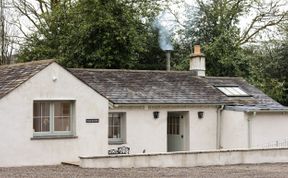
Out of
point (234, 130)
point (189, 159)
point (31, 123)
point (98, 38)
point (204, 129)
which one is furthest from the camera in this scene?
point (98, 38)

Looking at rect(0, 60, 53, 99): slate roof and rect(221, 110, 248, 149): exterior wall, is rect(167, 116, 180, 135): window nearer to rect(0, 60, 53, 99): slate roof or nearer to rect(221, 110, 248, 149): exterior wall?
rect(221, 110, 248, 149): exterior wall

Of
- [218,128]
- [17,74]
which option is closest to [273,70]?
[218,128]

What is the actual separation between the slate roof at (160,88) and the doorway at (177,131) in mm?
1001

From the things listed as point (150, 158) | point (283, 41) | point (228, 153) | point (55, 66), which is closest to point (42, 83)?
point (55, 66)

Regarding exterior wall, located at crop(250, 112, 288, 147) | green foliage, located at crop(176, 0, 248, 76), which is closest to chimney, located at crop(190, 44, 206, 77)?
exterior wall, located at crop(250, 112, 288, 147)

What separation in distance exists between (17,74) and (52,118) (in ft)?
6.95

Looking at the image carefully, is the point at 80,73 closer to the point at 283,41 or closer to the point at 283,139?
the point at 283,139

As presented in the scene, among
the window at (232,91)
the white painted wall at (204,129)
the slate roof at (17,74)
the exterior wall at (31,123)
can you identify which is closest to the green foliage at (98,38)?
the window at (232,91)

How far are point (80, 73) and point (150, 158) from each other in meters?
7.24

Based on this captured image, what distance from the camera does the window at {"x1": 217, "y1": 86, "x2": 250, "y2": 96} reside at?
99.2 feet

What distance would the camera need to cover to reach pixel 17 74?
23422mm

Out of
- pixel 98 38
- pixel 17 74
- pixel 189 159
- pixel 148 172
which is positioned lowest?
pixel 148 172

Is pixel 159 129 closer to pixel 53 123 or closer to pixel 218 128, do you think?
pixel 218 128

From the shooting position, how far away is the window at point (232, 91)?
3023 cm
